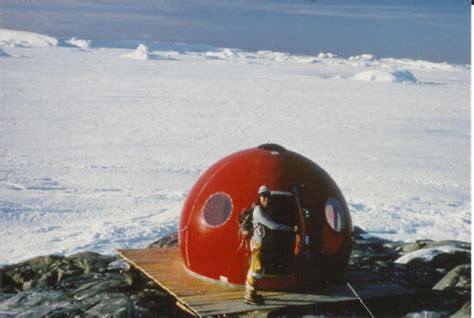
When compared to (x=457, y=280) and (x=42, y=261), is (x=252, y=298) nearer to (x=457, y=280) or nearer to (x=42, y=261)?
(x=457, y=280)

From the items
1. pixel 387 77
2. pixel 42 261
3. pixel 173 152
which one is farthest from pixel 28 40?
pixel 42 261

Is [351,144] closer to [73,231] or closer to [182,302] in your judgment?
[73,231]

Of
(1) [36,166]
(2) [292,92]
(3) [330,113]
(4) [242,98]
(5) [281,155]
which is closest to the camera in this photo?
(5) [281,155]

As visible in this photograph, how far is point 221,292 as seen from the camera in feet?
25.1

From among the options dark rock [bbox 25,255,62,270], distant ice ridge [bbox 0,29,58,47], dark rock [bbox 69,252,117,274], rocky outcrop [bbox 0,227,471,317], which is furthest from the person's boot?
distant ice ridge [bbox 0,29,58,47]

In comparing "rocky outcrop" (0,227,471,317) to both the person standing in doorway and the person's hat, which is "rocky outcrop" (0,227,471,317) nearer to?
the person standing in doorway

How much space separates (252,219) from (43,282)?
3.88 meters

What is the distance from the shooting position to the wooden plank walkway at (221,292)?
723 centimetres

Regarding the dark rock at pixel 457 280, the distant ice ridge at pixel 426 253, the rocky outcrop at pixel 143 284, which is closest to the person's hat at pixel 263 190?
the rocky outcrop at pixel 143 284

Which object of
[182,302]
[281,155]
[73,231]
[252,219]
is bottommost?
[73,231]

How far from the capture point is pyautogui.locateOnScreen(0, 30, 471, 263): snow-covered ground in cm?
1474

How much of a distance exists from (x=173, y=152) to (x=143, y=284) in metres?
15.3

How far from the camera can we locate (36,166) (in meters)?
20.6

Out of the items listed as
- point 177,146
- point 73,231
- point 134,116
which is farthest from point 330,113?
point 73,231
